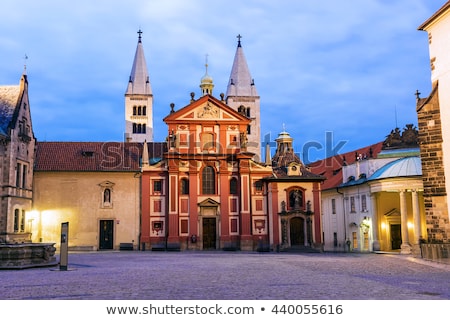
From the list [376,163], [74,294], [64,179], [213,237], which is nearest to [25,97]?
[64,179]

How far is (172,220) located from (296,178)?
11.6m

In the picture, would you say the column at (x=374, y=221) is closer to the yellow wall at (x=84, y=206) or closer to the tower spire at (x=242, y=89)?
the yellow wall at (x=84, y=206)

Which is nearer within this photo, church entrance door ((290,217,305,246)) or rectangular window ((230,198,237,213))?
church entrance door ((290,217,305,246))

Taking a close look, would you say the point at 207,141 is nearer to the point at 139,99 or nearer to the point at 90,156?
the point at 90,156

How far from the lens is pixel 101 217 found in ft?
150

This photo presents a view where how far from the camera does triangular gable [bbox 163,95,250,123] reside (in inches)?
1789

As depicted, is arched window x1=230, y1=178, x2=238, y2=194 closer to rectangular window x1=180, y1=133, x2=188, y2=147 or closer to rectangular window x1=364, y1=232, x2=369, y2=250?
rectangular window x1=180, y1=133, x2=188, y2=147

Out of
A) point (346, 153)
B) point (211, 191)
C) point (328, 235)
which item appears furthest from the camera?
point (346, 153)

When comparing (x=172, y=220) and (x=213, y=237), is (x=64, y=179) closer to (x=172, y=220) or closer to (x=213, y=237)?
(x=172, y=220)

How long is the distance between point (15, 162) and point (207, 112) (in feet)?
55.1

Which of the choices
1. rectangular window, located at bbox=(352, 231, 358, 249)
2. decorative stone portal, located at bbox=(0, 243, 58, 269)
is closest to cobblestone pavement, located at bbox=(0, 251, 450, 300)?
decorative stone portal, located at bbox=(0, 243, 58, 269)

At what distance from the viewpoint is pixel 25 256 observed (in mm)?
21969
